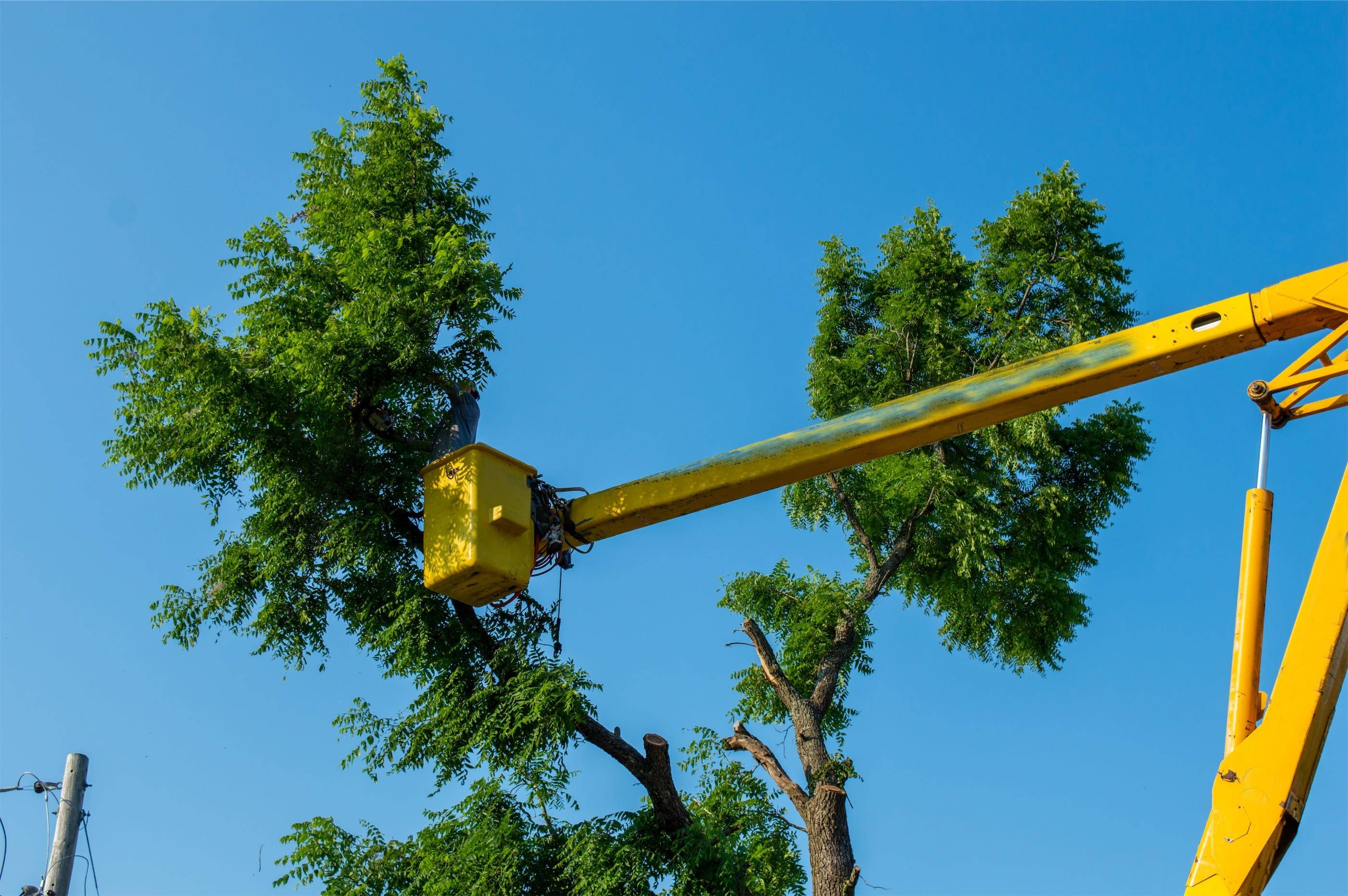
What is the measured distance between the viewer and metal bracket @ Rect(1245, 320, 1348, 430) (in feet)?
26.8

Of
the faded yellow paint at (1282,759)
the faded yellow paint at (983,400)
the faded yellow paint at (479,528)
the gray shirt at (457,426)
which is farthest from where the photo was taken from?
the gray shirt at (457,426)

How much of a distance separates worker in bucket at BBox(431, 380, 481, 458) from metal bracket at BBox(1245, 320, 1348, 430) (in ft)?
18.9

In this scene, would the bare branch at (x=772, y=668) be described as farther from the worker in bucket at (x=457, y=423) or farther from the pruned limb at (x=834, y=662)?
the worker in bucket at (x=457, y=423)

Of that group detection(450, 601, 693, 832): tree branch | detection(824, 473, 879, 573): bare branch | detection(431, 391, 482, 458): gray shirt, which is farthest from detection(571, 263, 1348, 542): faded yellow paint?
detection(824, 473, 879, 573): bare branch

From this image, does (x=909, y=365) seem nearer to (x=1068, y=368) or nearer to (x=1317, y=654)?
(x=1068, y=368)

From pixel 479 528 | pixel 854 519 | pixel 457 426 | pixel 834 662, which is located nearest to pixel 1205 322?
pixel 479 528

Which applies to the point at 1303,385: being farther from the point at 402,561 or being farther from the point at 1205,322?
the point at 402,561

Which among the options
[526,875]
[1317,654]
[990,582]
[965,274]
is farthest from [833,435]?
[965,274]

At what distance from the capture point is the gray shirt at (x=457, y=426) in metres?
10.9

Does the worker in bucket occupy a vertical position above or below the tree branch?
above

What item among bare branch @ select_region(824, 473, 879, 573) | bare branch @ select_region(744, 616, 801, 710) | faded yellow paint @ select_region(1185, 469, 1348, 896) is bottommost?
faded yellow paint @ select_region(1185, 469, 1348, 896)

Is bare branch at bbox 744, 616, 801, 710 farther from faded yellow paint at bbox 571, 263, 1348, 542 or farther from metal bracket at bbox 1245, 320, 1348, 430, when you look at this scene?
metal bracket at bbox 1245, 320, 1348, 430

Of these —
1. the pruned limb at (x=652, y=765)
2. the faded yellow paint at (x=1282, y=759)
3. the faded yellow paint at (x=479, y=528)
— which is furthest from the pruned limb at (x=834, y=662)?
the faded yellow paint at (x=1282, y=759)

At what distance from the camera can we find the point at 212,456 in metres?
11.9
